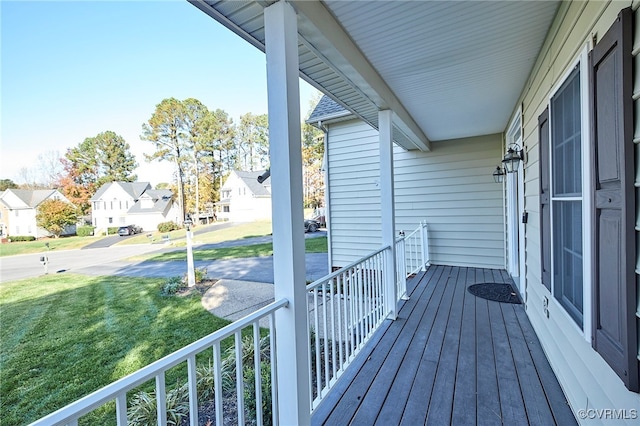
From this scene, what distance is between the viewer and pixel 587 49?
1.38 metres

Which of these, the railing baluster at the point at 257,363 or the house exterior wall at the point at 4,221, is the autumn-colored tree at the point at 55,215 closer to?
the house exterior wall at the point at 4,221

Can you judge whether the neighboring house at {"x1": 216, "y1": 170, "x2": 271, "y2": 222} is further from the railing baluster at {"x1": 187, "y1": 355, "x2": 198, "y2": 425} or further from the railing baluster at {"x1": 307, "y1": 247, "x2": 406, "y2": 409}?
the railing baluster at {"x1": 187, "y1": 355, "x2": 198, "y2": 425}

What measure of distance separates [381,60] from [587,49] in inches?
58.1

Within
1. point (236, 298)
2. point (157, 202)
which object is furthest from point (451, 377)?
point (157, 202)

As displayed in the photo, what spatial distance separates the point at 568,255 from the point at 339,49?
2044 millimetres

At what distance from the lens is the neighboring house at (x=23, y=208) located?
34.3 feet

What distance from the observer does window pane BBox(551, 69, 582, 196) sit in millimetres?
1604

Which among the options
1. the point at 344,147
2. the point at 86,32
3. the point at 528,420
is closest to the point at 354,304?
the point at 528,420

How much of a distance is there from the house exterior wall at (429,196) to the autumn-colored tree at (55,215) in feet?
34.2

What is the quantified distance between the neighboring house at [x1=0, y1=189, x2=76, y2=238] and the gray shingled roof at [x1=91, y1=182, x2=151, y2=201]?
3.68 ft

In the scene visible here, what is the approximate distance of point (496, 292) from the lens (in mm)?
4105

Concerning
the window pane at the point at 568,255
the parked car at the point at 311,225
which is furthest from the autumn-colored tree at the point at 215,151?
the window pane at the point at 568,255

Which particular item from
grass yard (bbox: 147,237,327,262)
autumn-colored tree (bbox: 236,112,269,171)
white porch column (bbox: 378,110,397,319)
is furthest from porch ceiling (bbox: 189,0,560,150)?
autumn-colored tree (bbox: 236,112,269,171)

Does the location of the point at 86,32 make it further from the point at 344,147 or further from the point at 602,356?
the point at 602,356
